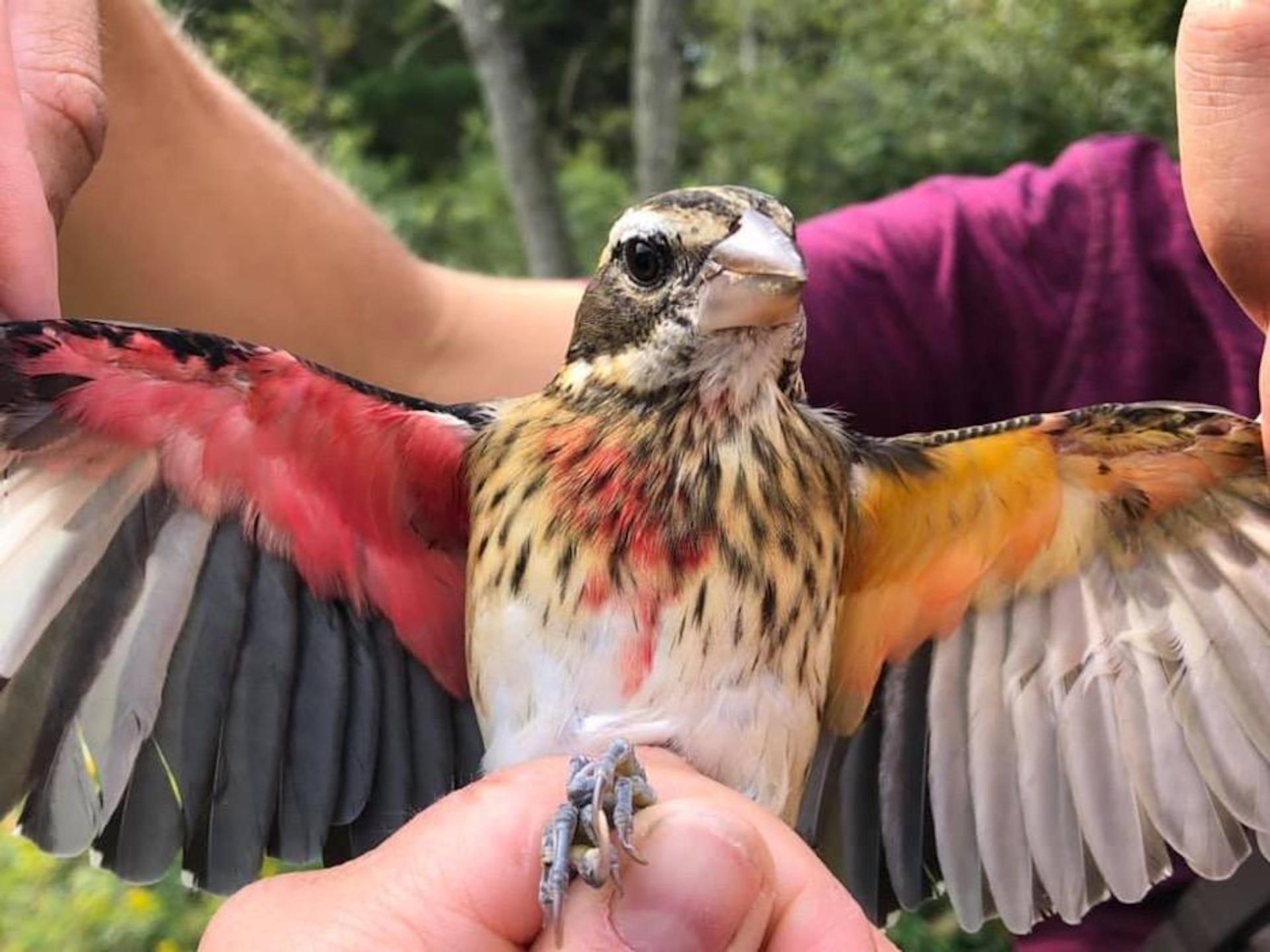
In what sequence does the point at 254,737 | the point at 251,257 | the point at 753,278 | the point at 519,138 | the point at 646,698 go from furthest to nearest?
the point at 519,138 < the point at 251,257 < the point at 254,737 < the point at 646,698 < the point at 753,278

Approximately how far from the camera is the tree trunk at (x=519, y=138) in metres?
6.57

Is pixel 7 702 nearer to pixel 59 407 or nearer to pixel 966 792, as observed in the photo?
pixel 59 407

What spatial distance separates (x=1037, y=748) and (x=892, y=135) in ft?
26.1

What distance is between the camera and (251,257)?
253 cm

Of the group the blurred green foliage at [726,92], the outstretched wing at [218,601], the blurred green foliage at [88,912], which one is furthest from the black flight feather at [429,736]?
the blurred green foliage at [726,92]

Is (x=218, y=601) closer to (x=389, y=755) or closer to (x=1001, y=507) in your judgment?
(x=389, y=755)

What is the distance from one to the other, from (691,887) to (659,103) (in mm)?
5515

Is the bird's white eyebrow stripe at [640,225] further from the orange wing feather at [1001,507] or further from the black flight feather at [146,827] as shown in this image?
the black flight feather at [146,827]

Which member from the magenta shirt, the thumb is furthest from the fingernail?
the magenta shirt

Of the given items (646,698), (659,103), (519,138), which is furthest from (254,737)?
(519,138)

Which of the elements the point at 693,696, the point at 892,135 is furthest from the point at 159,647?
the point at 892,135

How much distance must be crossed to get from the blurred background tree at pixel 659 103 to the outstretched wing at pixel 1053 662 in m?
1.75

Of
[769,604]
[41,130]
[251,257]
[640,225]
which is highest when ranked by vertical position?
[41,130]

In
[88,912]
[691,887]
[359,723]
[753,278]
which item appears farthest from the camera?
[88,912]
